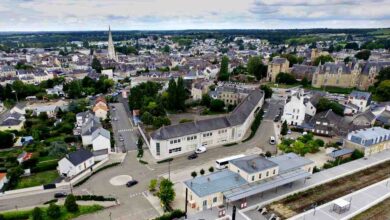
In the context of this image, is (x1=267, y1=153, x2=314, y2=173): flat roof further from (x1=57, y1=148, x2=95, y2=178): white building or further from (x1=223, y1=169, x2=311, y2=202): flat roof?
(x1=57, y1=148, x2=95, y2=178): white building

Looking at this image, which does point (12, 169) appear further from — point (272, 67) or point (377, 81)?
point (377, 81)

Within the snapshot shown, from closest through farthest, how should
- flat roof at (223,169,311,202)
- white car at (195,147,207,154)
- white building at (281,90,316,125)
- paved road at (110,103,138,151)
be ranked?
flat roof at (223,169,311,202) → white car at (195,147,207,154) → paved road at (110,103,138,151) → white building at (281,90,316,125)

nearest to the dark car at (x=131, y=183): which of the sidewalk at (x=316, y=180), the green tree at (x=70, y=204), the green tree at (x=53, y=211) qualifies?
the green tree at (x=70, y=204)

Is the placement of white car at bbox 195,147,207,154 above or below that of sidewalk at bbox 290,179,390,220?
above

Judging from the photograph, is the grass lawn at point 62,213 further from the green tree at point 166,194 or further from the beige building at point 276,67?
the beige building at point 276,67

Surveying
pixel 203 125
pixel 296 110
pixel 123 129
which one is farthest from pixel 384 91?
pixel 123 129

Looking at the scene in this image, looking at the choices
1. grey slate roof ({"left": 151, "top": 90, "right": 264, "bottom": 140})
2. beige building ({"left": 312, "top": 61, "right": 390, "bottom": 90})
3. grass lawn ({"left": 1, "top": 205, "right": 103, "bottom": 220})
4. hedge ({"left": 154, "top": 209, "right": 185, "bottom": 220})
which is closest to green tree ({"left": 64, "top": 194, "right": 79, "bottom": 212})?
grass lawn ({"left": 1, "top": 205, "right": 103, "bottom": 220})
